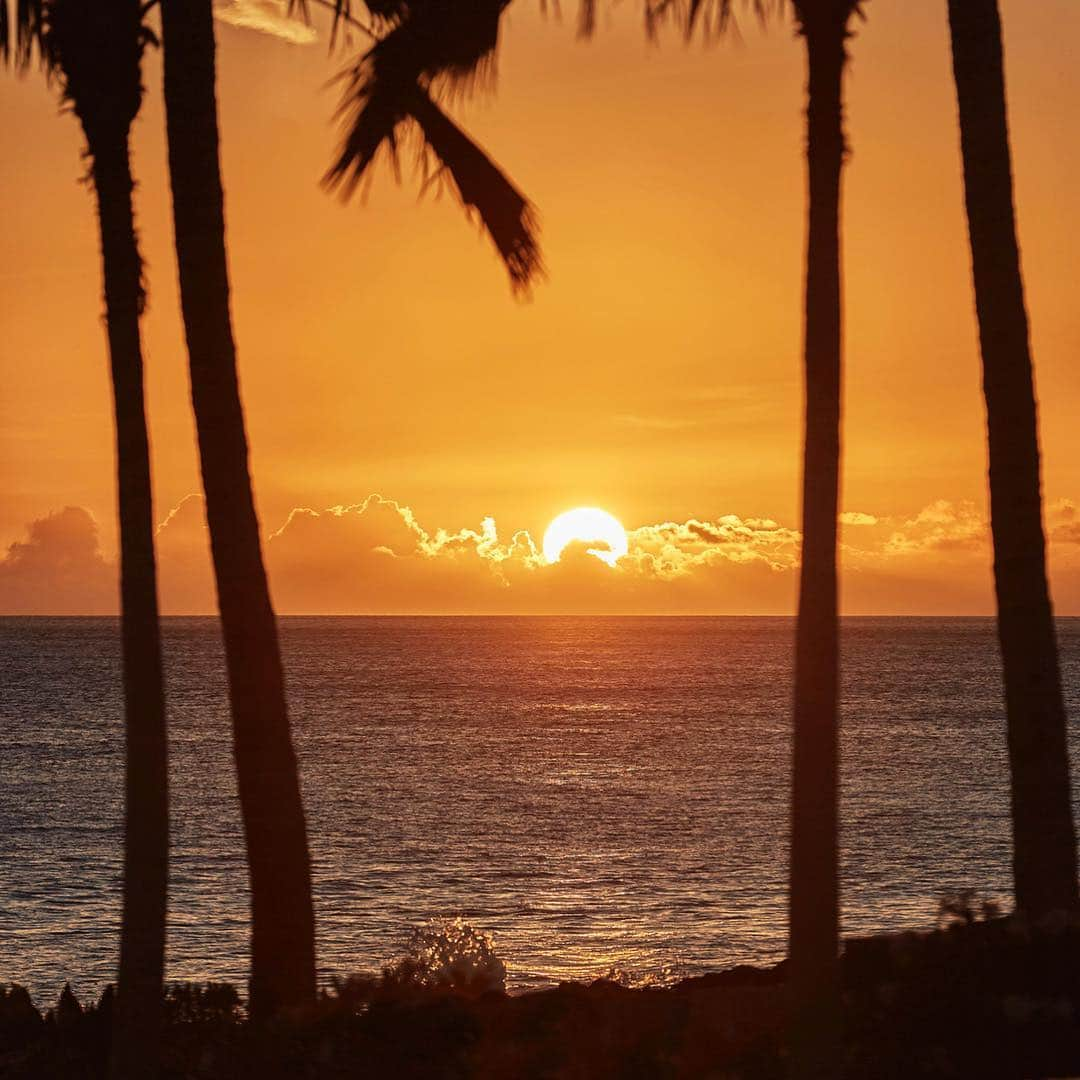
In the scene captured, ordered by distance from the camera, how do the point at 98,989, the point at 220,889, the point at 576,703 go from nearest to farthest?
the point at 98,989, the point at 220,889, the point at 576,703

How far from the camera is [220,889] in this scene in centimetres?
3947

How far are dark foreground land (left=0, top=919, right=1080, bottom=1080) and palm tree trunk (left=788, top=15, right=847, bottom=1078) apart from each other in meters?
0.81

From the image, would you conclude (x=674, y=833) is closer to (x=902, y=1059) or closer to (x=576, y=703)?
(x=902, y=1059)

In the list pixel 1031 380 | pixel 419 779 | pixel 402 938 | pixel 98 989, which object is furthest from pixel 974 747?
pixel 1031 380

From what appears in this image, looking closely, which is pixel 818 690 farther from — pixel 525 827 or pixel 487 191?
pixel 525 827

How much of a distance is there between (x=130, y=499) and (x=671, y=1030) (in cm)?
414

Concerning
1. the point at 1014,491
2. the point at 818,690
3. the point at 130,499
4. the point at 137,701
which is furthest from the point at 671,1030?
the point at 130,499

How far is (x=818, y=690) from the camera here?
22.7 feet

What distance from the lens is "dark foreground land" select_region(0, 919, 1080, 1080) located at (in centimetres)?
763

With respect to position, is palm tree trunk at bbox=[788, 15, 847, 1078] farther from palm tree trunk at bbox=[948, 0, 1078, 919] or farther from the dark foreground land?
palm tree trunk at bbox=[948, 0, 1078, 919]

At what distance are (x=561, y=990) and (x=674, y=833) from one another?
141 ft

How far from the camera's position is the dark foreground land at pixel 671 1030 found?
7.63 m

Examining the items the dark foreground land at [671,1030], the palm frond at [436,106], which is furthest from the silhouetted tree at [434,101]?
the dark foreground land at [671,1030]

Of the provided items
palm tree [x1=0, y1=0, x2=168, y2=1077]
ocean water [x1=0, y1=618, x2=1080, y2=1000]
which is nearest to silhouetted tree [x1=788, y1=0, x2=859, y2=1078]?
palm tree [x1=0, y1=0, x2=168, y2=1077]
